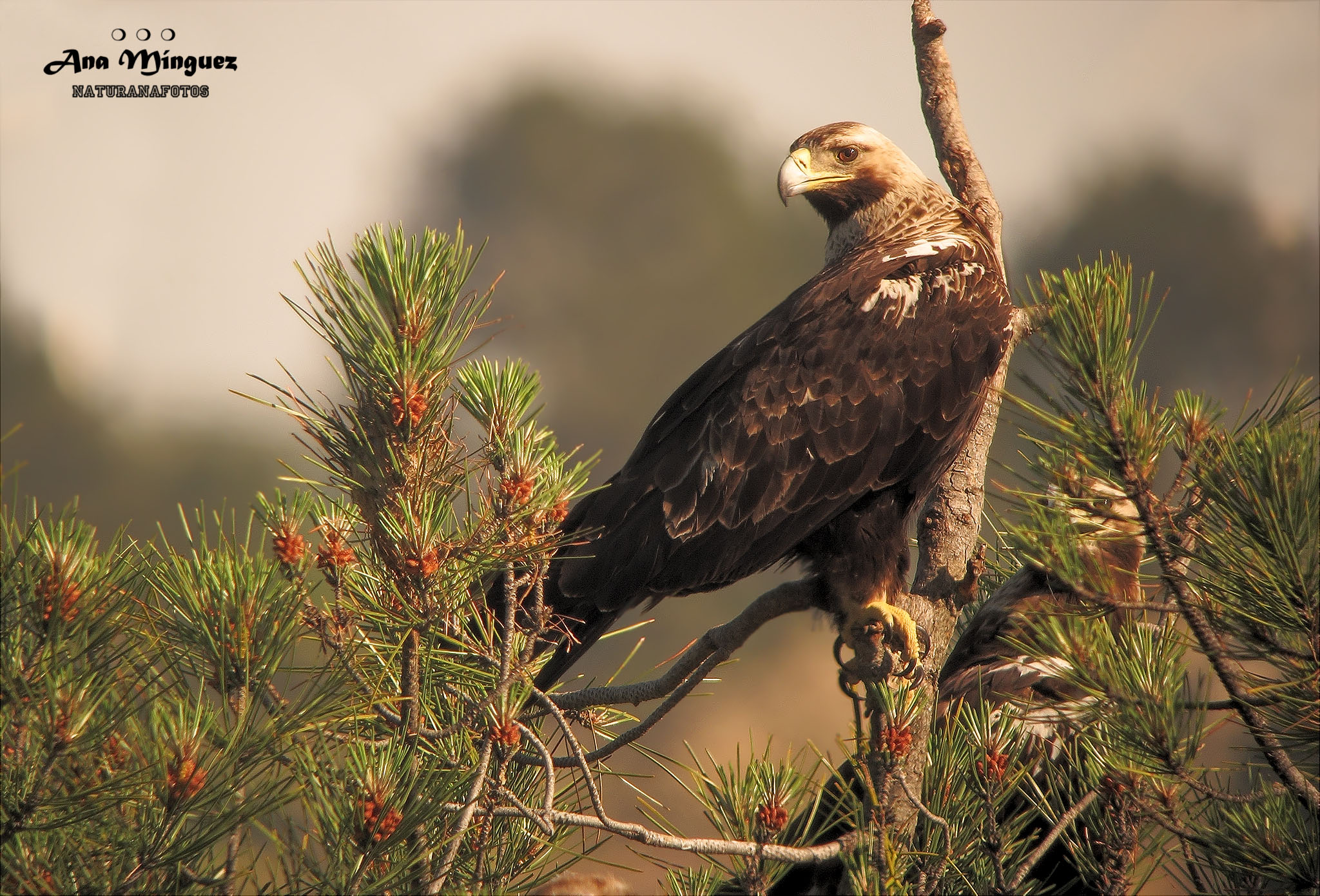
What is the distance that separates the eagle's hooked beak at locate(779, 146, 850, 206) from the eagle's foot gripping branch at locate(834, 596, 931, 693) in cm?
202

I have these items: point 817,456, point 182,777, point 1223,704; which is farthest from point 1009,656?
point 182,777

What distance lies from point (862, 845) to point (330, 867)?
1.20 metres

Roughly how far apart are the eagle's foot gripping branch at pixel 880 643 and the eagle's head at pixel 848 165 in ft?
6.82

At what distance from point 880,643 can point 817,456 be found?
69cm

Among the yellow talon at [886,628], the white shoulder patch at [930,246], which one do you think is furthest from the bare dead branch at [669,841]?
the white shoulder patch at [930,246]

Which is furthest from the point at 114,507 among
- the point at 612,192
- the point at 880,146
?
the point at 880,146

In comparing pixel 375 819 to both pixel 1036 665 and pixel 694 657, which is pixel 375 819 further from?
pixel 1036 665

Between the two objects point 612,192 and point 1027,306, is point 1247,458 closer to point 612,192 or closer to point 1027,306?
point 1027,306

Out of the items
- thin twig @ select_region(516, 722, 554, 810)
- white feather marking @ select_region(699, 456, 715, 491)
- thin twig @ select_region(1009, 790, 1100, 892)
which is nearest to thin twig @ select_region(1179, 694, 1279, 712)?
A: thin twig @ select_region(1009, 790, 1100, 892)

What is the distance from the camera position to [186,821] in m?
2.04

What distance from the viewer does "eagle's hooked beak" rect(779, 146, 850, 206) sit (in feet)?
16.3

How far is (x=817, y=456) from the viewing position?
3.93m

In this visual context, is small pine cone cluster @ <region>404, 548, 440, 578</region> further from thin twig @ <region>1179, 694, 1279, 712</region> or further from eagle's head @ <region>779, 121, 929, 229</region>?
eagle's head @ <region>779, 121, 929, 229</region>

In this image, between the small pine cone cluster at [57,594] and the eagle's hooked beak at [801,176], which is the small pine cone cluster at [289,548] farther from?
the eagle's hooked beak at [801,176]
